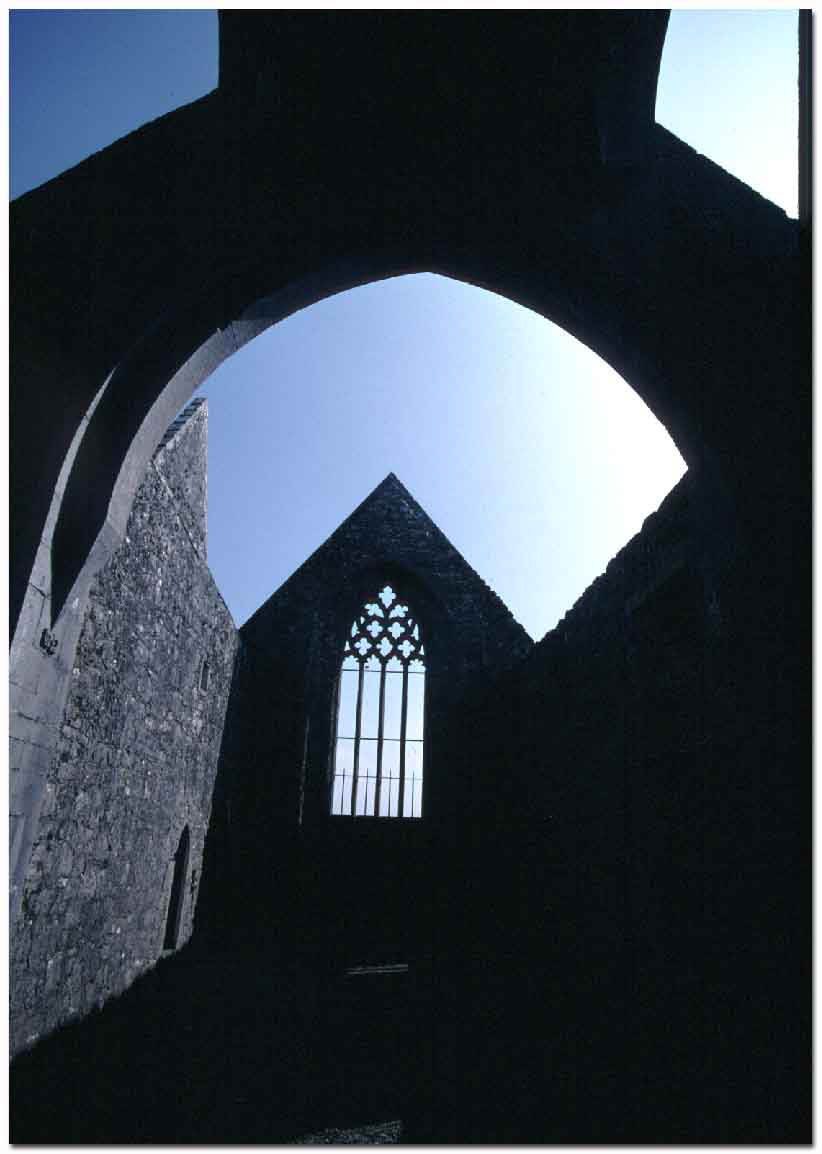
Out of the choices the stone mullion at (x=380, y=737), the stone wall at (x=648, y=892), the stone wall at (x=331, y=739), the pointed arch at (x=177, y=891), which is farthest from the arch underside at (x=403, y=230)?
the stone mullion at (x=380, y=737)

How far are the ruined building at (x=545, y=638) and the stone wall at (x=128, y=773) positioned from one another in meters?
0.04

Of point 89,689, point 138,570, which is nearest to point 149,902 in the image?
point 89,689

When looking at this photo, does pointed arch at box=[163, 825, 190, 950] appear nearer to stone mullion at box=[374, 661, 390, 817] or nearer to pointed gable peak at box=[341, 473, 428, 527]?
stone mullion at box=[374, 661, 390, 817]

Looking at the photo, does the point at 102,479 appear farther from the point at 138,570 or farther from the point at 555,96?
the point at 138,570

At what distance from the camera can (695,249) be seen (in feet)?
9.44

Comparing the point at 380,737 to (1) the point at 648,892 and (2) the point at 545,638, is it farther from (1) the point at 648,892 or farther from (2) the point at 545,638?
(1) the point at 648,892

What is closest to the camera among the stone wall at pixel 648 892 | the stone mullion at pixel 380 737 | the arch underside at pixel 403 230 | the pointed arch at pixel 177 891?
the stone wall at pixel 648 892

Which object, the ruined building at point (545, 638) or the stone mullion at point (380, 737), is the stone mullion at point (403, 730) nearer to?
the stone mullion at point (380, 737)

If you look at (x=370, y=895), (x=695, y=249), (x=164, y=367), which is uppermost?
(x=695, y=249)

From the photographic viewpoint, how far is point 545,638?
934cm

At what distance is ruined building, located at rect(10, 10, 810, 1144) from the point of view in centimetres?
259

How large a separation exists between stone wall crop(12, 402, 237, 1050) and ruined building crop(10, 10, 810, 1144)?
4 cm

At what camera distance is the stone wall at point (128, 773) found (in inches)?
194

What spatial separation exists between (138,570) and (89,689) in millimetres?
1280
